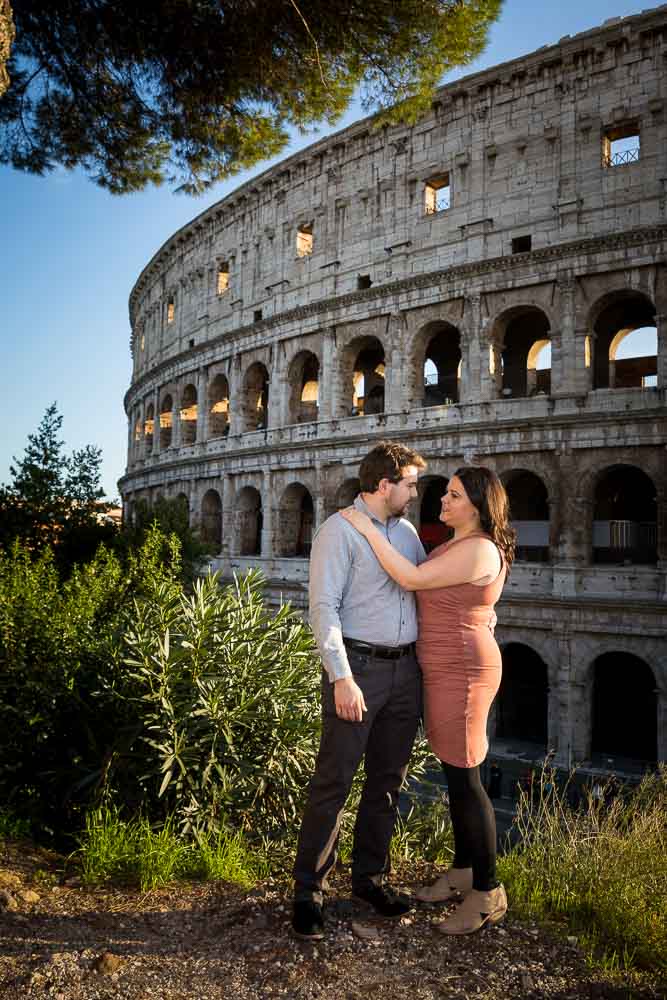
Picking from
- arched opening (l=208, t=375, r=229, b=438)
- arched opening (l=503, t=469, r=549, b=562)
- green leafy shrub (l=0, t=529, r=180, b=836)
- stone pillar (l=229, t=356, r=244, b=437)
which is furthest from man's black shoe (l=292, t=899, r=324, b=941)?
arched opening (l=208, t=375, r=229, b=438)

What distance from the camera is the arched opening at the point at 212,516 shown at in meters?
25.0

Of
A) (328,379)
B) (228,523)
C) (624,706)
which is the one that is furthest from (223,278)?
(624,706)

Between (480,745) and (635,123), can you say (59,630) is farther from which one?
(635,123)

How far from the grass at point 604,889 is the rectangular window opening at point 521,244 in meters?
15.7

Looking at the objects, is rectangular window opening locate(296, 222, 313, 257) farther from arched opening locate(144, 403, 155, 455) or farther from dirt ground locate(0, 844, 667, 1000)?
dirt ground locate(0, 844, 667, 1000)

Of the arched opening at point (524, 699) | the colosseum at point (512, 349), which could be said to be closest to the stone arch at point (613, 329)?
the colosseum at point (512, 349)

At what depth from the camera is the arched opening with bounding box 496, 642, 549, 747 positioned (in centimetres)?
1819

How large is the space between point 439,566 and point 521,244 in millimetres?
16118

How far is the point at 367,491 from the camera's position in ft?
12.3

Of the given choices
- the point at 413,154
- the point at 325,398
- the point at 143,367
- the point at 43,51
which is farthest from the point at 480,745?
the point at 143,367

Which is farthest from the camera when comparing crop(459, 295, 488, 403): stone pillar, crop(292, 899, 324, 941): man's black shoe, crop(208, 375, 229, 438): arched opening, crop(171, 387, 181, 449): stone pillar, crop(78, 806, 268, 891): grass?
crop(171, 387, 181, 449): stone pillar

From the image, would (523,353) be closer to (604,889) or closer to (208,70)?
(208,70)

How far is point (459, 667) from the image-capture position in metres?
3.53

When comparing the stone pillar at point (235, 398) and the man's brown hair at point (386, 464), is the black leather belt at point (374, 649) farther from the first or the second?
the stone pillar at point (235, 398)
